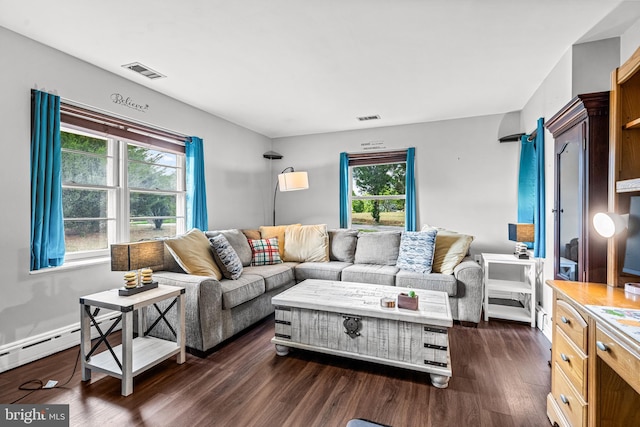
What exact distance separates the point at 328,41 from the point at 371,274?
2294 mm

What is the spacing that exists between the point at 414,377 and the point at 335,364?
0.57 m

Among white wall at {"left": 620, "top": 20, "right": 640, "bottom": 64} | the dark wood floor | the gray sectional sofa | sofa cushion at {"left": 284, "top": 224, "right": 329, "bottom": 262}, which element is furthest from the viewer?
sofa cushion at {"left": 284, "top": 224, "right": 329, "bottom": 262}

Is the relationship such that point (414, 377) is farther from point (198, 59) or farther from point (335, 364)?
point (198, 59)

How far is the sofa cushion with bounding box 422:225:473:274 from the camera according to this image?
3207 millimetres

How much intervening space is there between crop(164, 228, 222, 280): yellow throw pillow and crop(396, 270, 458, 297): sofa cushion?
1873 millimetres

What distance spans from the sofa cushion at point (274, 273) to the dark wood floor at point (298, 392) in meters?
0.76

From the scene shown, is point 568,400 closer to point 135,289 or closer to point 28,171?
point 135,289

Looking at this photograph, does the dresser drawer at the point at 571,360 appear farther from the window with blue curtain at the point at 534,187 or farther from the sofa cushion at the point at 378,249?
the sofa cushion at the point at 378,249

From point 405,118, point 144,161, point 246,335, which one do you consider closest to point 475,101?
point 405,118

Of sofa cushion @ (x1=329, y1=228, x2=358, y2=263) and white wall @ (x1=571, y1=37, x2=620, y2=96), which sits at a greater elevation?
white wall @ (x1=571, y1=37, x2=620, y2=96)

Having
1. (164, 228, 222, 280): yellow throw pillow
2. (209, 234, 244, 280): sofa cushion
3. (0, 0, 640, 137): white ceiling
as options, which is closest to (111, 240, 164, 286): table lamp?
(164, 228, 222, 280): yellow throw pillow

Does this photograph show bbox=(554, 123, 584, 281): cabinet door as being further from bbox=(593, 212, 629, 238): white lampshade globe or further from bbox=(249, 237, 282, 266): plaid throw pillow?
bbox=(249, 237, 282, 266): plaid throw pillow

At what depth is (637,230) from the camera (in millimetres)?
1434

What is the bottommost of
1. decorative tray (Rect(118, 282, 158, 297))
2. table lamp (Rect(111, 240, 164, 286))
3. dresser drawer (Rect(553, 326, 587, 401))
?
dresser drawer (Rect(553, 326, 587, 401))
